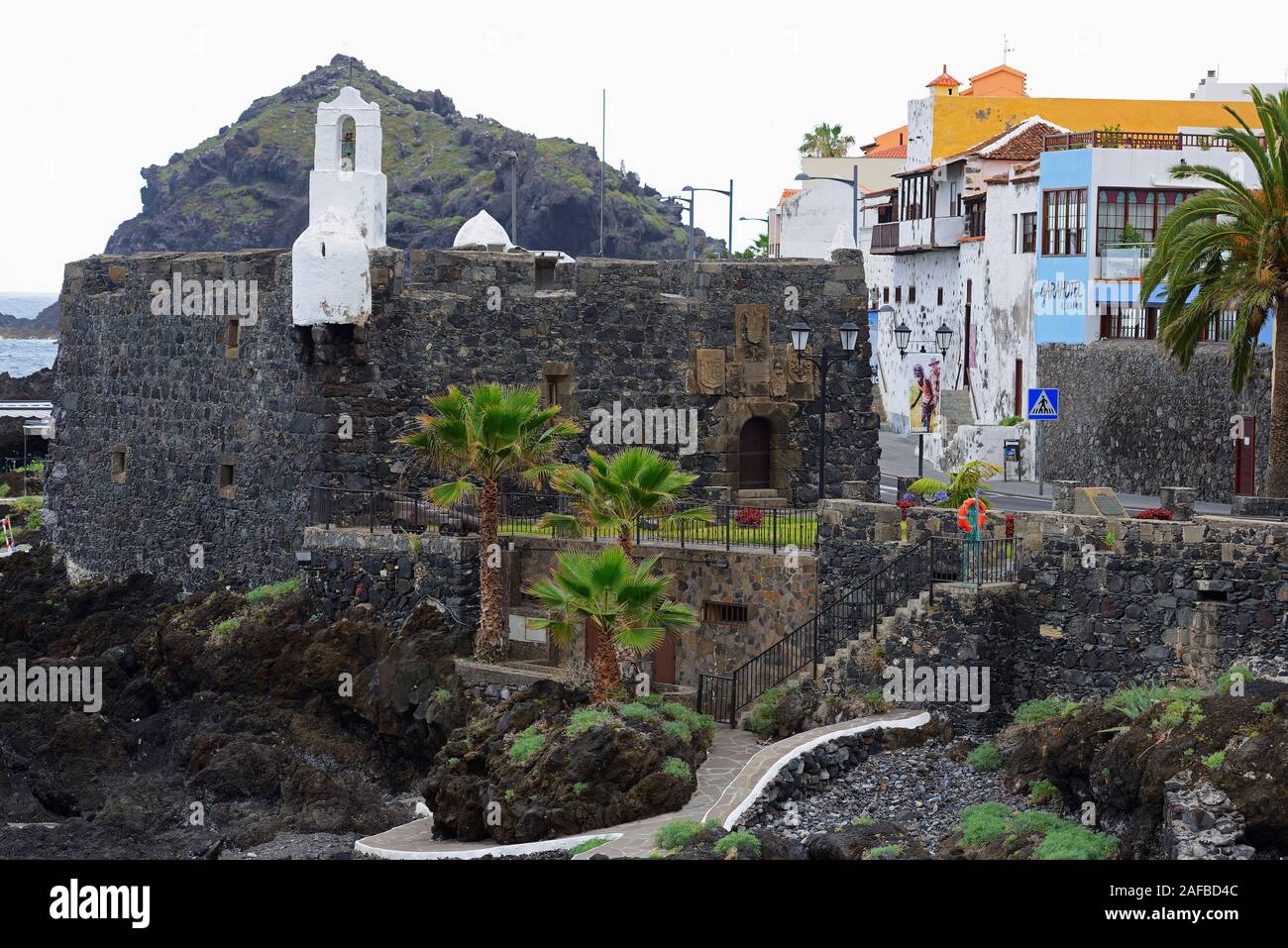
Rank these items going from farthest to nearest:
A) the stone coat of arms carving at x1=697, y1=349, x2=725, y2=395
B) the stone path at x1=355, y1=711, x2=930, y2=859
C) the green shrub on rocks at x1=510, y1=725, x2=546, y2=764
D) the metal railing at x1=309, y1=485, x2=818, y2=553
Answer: the stone coat of arms carving at x1=697, y1=349, x2=725, y2=395, the metal railing at x1=309, y1=485, x2=818, y2=553, the green shrub on rocks at x1=510, y1=725, x2=546, y2=764, the stone path at x1=355, y1=711, x2=930, y2=859

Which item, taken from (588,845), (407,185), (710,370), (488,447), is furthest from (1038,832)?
(407,185)

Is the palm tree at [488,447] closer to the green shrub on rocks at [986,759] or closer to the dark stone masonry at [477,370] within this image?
the dark stone masonry at [477,370]

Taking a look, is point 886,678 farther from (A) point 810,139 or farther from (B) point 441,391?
(A) point 810,139

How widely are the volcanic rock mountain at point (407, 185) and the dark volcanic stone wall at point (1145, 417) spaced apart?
76.9 metres

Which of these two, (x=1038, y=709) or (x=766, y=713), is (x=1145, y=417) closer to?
(x=766, y=713)

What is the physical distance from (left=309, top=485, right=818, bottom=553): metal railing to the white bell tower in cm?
319

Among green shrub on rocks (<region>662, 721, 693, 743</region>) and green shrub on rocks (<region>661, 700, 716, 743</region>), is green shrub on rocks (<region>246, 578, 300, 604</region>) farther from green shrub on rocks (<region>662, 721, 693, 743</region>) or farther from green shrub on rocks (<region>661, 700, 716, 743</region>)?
green shrub on rocks (<region>662, 721, 693, 743</region>)

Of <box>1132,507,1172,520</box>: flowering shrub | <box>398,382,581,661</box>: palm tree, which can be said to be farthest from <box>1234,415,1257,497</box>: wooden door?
<box>398,382,581,661</box>: palm tree

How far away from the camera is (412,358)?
127 feet

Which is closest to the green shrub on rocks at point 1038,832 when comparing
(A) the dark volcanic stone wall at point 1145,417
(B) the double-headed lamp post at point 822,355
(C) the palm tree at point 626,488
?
(C) the palm tree at point 626,488

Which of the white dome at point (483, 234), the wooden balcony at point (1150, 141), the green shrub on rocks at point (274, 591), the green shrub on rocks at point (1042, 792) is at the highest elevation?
the wooden balcony at point (1150, 141)

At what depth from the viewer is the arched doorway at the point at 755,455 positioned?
132 ft

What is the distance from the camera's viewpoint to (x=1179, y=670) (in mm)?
28969

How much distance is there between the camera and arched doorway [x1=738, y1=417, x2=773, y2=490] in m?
40.3
